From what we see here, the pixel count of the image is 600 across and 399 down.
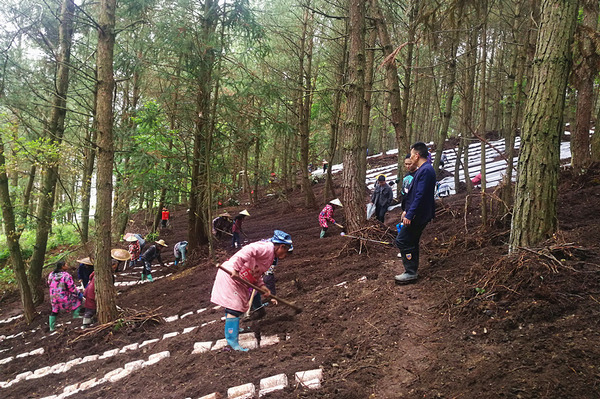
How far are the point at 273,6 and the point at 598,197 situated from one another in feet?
45.0

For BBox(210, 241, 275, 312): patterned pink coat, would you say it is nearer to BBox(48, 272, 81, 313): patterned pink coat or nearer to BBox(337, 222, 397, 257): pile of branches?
BBox(337, 222, 397, 257): pile of branches

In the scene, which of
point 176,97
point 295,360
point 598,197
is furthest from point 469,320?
point 176,97

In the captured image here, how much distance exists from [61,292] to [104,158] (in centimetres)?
363

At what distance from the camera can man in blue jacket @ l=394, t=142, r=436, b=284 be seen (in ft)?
14.4

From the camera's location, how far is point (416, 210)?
441 centimetres

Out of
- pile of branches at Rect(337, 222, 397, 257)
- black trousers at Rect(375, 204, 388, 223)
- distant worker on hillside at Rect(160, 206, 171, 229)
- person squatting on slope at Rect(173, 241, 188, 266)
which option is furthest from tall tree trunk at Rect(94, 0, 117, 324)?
distant worker on hillside at Rect(160, 206, 171, 229)

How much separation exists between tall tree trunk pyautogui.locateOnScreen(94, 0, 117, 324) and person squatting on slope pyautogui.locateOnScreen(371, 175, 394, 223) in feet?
20.4

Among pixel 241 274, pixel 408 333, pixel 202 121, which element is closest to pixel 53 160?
pixel 202 121

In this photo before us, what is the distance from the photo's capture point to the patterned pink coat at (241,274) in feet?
13.2

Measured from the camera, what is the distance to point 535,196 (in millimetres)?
3781

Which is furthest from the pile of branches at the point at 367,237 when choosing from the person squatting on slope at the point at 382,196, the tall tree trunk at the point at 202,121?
the tall tree trunk at the point at 202,121

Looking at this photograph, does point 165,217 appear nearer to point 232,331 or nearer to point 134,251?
point 134,251

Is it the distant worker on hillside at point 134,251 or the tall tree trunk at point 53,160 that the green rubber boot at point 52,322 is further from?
the distant worker on hillside at point 134,251

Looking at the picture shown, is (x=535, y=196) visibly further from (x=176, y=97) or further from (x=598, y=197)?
(x=176, y=97)
